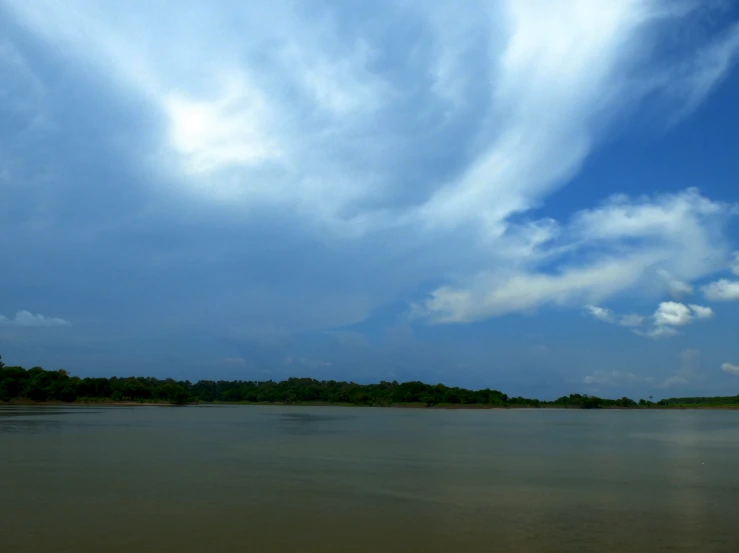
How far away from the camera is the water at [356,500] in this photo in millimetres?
12469

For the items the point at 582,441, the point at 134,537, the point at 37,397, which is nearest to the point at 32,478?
the point at 134,537

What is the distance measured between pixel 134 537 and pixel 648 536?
11252mm

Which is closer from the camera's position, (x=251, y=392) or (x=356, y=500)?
(x=356, y=500)

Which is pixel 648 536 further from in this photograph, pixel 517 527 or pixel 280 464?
pixel 280 464

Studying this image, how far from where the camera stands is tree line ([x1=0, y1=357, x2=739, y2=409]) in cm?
10375

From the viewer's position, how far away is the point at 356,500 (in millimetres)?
16875

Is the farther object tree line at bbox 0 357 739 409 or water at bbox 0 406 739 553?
tree line at bbox 0 357 739 409

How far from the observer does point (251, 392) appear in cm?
17575

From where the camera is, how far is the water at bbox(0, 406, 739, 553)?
12.5m

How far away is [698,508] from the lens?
54.0 ft

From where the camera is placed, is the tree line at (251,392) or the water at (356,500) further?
the tree line at (251,392)

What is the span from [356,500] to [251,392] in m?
165

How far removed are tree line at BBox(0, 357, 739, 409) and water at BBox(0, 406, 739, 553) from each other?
8352cm

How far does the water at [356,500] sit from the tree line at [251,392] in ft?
274
